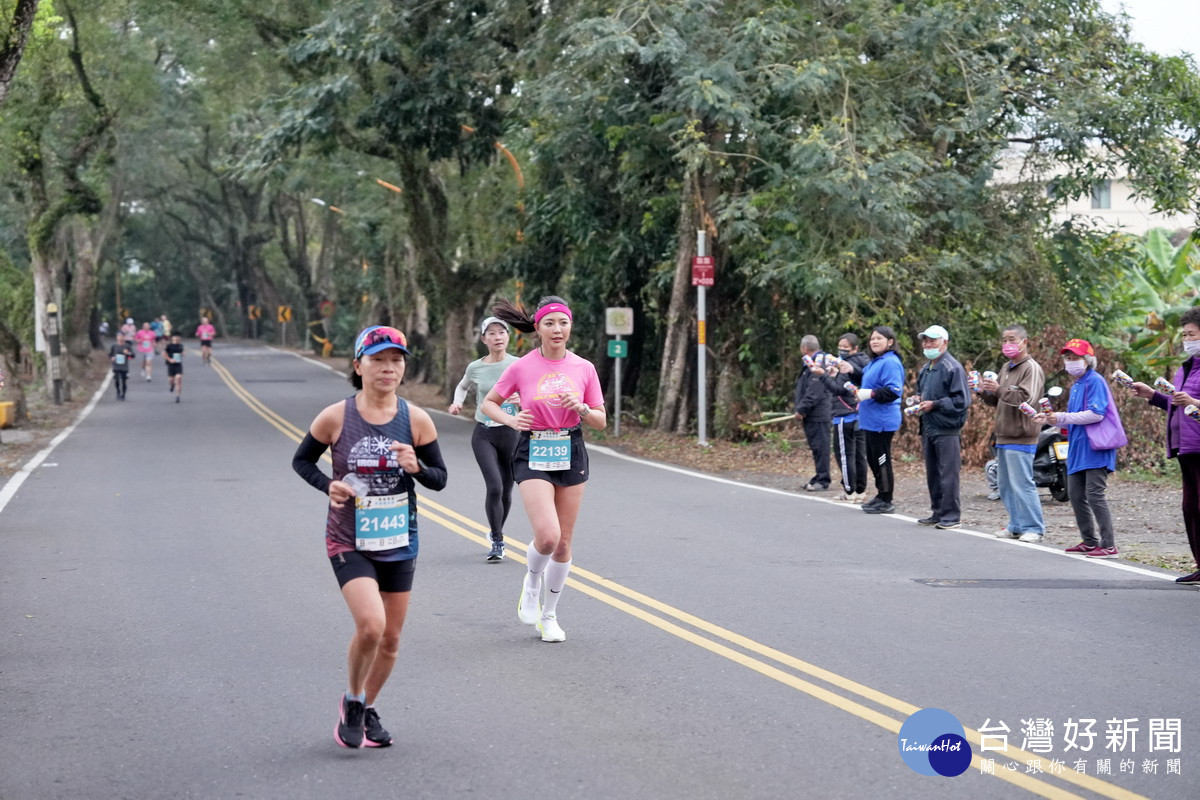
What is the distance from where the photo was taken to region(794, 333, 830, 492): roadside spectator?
1616 cm

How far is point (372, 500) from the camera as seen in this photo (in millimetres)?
5723

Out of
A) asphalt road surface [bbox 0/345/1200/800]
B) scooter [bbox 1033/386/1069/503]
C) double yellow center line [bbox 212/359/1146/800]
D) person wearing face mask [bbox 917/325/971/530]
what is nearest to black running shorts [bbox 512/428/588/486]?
asphalt road surface [bbox 0/345/1200/800]

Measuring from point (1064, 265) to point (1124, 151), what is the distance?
2.28m

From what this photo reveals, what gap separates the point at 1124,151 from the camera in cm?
2000

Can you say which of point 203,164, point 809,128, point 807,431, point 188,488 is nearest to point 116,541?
point 188,488

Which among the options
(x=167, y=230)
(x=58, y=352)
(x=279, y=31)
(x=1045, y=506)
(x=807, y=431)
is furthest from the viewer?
(x=167, y=230)

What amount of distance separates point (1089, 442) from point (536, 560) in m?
5.13

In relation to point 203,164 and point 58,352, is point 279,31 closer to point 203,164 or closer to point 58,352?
point 58,352

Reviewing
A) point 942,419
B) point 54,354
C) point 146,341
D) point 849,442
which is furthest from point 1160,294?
point 146,341

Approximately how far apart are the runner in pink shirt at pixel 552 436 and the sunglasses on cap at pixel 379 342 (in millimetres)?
1912

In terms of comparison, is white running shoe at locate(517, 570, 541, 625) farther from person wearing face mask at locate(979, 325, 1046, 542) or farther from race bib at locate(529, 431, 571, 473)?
person wearing face mask at locate(979, 325, 1046, 542)

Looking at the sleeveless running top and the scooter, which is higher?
the sleeveless running top

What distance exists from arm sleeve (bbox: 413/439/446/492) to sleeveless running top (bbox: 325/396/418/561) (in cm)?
7

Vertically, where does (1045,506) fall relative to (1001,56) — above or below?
below
